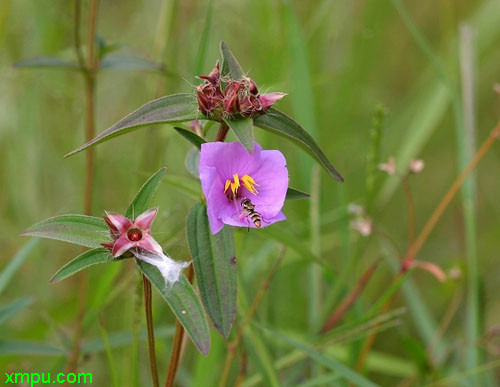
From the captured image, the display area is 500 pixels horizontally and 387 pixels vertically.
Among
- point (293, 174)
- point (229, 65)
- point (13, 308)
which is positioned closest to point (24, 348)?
point (13, 308)

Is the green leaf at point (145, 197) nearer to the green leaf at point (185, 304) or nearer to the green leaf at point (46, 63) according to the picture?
the green leaf at point (185, 304)

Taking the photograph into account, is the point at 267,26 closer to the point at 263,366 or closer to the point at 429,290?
the point at 429,290

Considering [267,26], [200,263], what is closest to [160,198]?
[267,26]

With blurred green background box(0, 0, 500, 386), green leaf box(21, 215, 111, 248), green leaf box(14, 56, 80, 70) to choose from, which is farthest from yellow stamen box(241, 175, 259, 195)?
green leaf box(14, 56, 80, 70)

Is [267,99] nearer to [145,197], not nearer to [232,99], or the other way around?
[232,99]

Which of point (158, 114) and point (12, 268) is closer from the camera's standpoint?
point (158, 114)

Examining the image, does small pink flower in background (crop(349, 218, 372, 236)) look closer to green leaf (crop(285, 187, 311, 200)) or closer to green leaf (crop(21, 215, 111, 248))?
green leaf (crop(285, 187, 311, 200))
